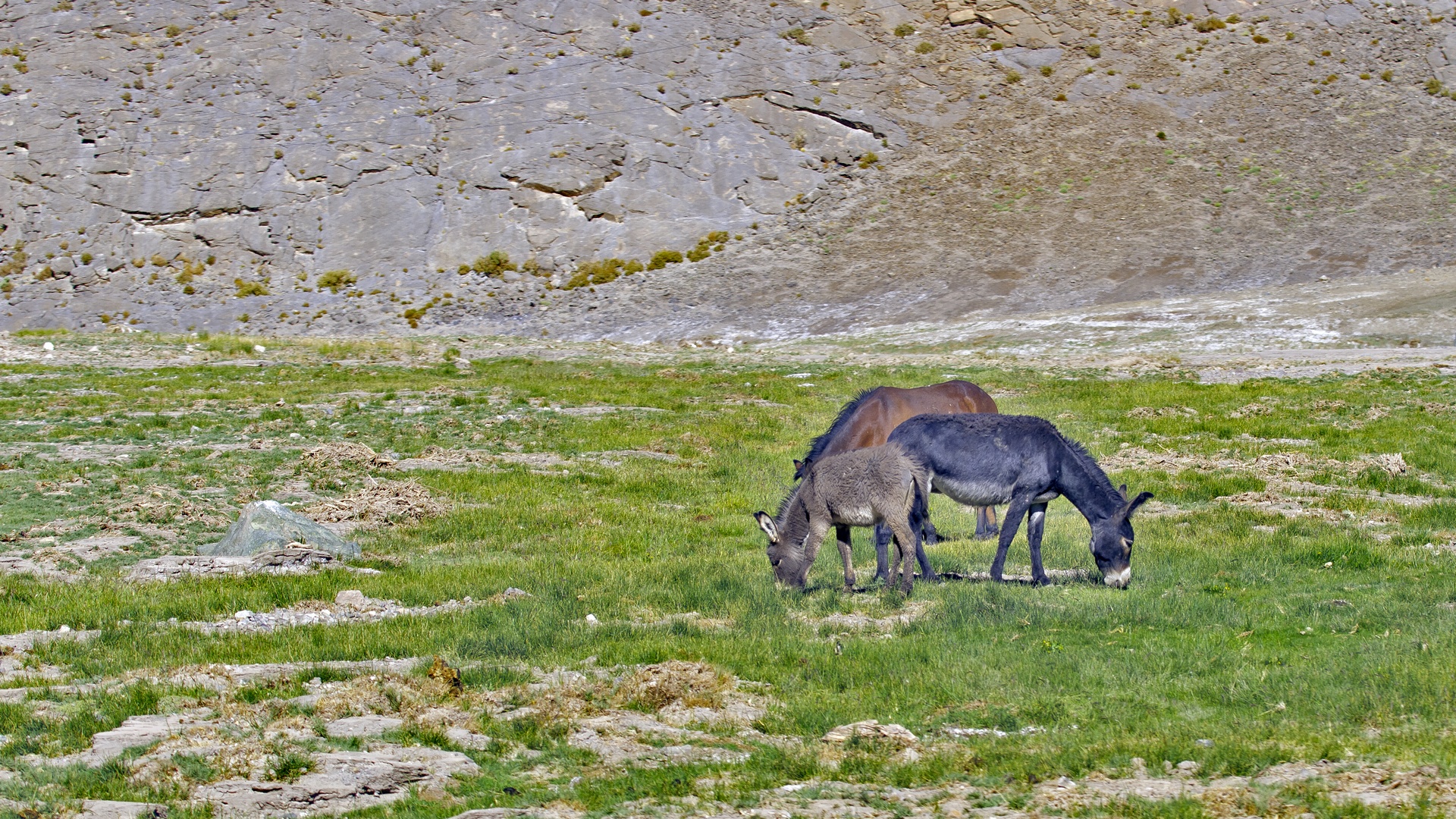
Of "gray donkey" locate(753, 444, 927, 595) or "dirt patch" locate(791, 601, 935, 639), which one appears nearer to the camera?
"dirt patch" locate(791, 601, 935, 639)

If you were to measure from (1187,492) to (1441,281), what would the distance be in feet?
143

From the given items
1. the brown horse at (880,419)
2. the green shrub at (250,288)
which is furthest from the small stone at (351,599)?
the green shrub at (250,288)

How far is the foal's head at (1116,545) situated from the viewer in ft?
45.5

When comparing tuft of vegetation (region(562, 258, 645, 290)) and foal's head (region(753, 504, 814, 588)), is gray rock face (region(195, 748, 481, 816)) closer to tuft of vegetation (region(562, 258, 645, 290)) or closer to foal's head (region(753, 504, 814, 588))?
foal's head (region(753, 504, 814, 588))

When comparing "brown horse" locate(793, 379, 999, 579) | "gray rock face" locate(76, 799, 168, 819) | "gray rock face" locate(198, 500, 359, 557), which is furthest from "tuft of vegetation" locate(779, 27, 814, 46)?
"gray rock face" locate(76, 799, 168, 819)

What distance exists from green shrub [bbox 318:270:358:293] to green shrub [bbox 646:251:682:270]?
1803 centimetres

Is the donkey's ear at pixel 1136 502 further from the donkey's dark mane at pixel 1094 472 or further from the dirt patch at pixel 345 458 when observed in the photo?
the dirt patch at pixel 345 458

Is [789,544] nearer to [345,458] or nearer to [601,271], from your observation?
[345,458]

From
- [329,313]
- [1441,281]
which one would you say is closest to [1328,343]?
[1441,281]

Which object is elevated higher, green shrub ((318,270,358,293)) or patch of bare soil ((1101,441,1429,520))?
green shrub ((318,270,358,293))

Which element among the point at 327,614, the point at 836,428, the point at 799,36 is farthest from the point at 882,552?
the point at 799,36

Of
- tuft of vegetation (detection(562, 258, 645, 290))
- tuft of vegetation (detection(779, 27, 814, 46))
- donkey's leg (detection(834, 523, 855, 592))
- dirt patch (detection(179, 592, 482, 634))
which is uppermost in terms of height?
tuft of vegetation (detection(779, 27, 814, 46))

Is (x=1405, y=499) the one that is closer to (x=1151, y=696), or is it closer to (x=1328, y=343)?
(x=1151, y=696)

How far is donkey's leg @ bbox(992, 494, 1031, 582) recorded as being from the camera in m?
14.3
